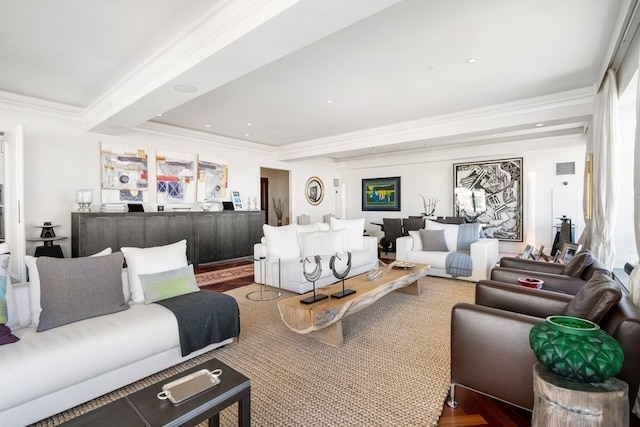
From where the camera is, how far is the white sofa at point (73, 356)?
1.60 metres

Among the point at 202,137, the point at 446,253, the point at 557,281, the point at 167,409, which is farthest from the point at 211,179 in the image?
the point at 557,281

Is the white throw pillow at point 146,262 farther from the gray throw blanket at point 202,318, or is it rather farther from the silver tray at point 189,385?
the silver tray at point 189,385

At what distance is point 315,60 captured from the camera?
3303 millimetres

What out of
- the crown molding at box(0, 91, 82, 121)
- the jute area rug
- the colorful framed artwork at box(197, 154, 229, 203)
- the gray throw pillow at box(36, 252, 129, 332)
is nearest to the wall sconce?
the crown molding at box(0, 91, 82, 121)

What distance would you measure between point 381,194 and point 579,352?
8.56 meters

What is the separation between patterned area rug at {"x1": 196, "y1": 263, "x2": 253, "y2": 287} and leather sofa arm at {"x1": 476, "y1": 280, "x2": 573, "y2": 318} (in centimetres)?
388

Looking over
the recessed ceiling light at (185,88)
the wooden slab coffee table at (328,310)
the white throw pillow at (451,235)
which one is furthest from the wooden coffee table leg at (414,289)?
the recessed ceiling light at (185,88)

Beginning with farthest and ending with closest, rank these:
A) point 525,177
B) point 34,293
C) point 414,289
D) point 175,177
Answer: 1. point 525,177
2. point 175,177
3. point 414,289
4. point 34,293

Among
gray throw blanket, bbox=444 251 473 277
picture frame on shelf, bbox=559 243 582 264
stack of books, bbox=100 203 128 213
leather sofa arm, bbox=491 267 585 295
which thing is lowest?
gray throw blanket, bbox=444 251 473 277

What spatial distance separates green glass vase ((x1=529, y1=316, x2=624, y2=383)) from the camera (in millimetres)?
1216

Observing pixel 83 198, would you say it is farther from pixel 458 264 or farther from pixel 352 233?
pixel 458 264

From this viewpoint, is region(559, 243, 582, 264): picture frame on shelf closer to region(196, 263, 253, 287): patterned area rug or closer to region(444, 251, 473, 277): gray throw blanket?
region(444, 251, 473, 277): gray throw blanket

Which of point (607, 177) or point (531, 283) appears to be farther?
point (607, 177)

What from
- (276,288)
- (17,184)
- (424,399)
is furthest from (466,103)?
(17,184)
